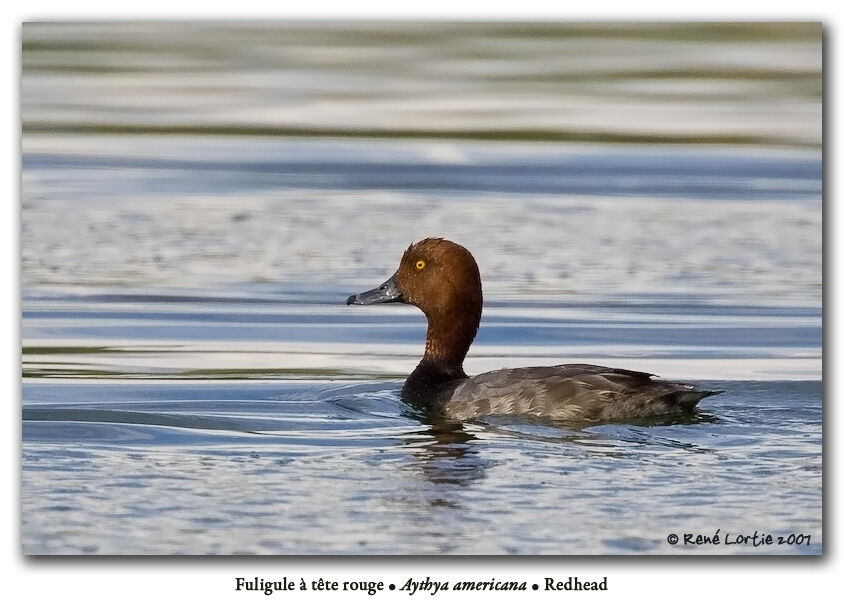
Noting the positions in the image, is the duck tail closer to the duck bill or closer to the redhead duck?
the redhead duck

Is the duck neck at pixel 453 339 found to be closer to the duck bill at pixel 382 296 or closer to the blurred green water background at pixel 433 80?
the duck bill at pixel 382 296

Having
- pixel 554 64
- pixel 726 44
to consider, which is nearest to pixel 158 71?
pixel 554 64

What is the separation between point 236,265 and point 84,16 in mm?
3558

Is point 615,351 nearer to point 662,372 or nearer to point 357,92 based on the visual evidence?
point 662,372

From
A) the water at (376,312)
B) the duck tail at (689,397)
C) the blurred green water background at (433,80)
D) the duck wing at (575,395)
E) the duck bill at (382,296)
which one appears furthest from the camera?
the duck bill at (382,296)

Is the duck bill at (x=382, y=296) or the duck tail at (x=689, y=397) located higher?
the duck bill at (x=382, y=296)

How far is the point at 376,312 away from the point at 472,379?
2533 millimetres

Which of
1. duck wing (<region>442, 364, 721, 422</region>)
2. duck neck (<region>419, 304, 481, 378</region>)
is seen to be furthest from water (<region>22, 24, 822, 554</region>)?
duck neck (<region>419, 304, 481, 378</region>)

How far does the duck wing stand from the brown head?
70 centimetres

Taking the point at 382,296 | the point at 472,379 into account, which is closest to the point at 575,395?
the point at 472,379

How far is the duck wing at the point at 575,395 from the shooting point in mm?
9734

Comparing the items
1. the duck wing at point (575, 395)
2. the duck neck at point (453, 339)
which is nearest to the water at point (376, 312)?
the duck wing at point (575, 395)

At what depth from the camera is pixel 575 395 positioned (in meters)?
9.85

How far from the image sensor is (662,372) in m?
11.0
